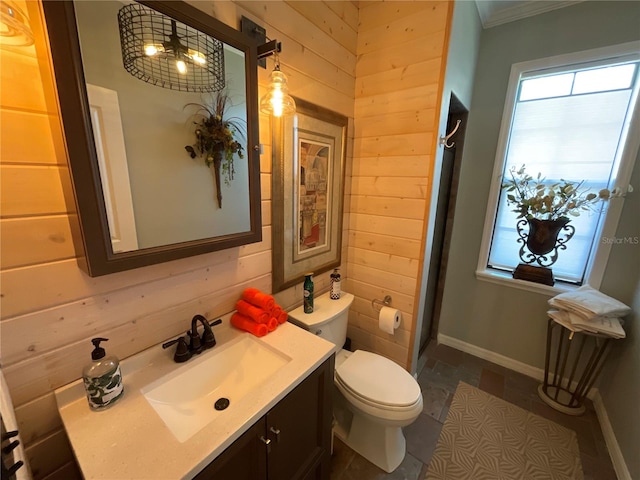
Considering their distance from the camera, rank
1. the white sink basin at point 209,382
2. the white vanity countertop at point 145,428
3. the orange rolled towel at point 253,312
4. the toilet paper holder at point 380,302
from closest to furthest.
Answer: the white vanity countertop at point 145,428
the white sink basin at point 209,382
the orange rolled towel at point 253,312
the toilet paper holder at point 380,302

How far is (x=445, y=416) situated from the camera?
1684 mm

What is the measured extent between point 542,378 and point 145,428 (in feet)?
8.58

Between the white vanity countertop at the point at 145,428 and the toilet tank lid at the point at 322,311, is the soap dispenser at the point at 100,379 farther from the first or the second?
the toilet tank lid at the point at 322,311

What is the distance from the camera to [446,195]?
2145mm

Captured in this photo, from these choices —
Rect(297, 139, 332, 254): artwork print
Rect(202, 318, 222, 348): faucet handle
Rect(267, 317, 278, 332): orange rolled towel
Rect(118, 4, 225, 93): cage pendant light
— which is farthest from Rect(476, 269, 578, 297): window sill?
Rect(118, 4, 225, 93): cage pendant light

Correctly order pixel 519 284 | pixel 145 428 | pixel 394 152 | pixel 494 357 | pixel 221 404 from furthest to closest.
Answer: pixel 494 357 < pixel 519 284 < pixel 394 152 < pixel 221 404 < pixel 145 428

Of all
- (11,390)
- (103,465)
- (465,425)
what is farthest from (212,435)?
(465,425)

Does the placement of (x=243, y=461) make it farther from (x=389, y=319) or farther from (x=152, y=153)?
(x=389, y=319)

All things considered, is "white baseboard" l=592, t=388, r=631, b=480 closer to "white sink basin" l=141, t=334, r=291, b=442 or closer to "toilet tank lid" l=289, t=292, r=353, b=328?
"toilet tank lid" l=289, t=292, r=353, b=328

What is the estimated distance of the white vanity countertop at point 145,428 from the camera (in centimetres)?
60

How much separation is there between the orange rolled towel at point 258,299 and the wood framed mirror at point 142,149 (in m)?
0.24

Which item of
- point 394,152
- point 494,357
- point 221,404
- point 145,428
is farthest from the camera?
point 494,357

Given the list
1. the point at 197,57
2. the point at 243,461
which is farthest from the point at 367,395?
the point at 197,57

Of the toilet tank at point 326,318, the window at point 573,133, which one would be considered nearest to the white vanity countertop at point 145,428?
the toilet tank at point 326,318
